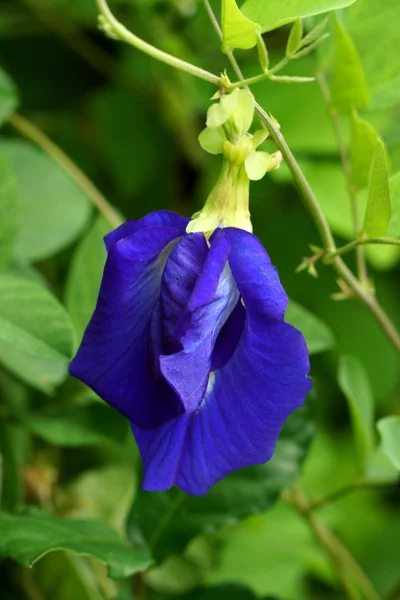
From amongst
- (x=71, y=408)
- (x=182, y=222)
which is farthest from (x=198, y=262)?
(x=71, y=408)

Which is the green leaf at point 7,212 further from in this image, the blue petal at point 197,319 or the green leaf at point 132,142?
the green leaf at point 132,142

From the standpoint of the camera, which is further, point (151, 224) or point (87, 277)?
point (87, 277)

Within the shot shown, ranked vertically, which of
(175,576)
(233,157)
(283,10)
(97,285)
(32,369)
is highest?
(283,10)

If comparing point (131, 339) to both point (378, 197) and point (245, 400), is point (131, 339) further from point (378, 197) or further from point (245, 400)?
point (378, 197)

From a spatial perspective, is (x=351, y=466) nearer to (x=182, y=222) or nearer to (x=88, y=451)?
(x=88, y=451)

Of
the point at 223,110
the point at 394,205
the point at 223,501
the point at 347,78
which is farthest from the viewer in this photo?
the point at 223,501

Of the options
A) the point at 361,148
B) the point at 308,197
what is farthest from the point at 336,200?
the point at 308,197

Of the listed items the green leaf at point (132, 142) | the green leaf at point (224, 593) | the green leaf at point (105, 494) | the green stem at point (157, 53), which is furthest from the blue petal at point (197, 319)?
the green leaf at point (132, 142)
